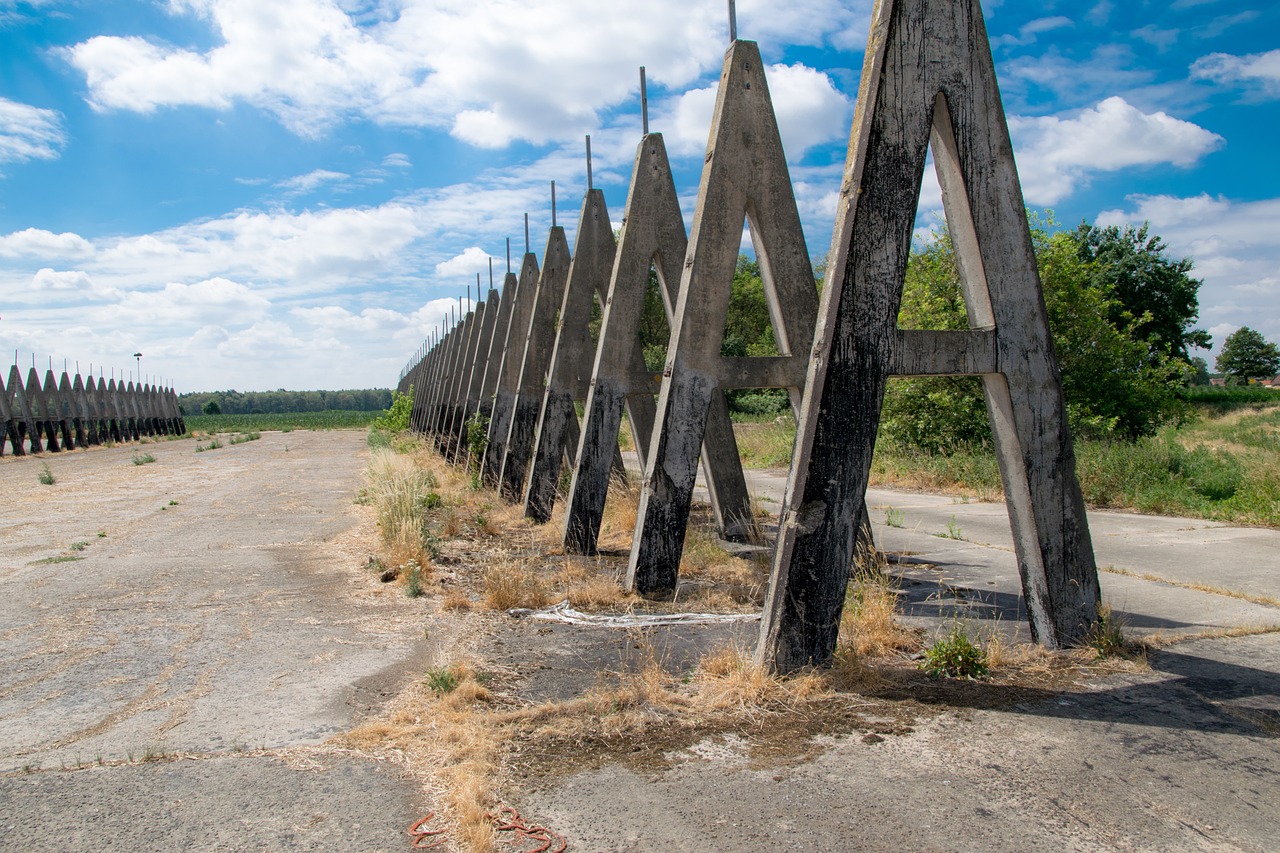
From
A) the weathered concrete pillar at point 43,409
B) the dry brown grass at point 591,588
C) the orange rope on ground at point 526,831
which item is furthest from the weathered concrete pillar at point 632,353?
the weathered concrete pillar at point 43,409

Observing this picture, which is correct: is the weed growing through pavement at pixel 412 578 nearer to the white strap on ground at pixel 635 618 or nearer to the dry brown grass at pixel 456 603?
the dry brown grass at pixel 456 603

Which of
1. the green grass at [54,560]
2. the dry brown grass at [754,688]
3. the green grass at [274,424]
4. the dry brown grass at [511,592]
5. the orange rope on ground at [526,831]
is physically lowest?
the green grass at [274,424]

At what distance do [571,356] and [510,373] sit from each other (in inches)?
170

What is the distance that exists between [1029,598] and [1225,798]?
1761 mm

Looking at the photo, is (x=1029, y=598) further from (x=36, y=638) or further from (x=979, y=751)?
(x=36, y=638)

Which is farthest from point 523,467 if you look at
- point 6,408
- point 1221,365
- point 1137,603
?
point 1221,365

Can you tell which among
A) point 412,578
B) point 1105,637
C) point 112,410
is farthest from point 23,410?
point 1105,637

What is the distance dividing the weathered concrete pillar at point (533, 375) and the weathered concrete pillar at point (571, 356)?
5.72 feet

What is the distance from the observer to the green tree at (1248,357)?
93312 millimetres

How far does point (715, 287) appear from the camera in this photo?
6309mm

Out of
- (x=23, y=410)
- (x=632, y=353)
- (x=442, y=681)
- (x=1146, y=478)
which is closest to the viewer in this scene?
(x=442, y=681)

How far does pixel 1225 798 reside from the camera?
3.00 m

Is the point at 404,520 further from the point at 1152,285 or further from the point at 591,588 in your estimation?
the point at 1152,285

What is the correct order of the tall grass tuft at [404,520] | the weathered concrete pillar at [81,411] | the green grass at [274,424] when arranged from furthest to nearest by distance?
the green grass at [274,424], the weathered concrete pillar at [81,411], the tall grass tuft at [404,520]
